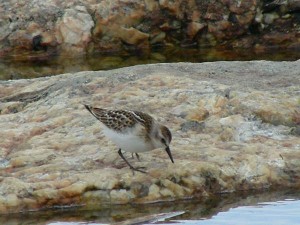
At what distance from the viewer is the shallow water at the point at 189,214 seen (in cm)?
828

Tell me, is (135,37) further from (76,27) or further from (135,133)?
(135,133)

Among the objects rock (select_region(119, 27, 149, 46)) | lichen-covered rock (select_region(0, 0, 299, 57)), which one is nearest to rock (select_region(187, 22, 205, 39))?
lichen-covered rock (select_region(0, 0, 299, 57))

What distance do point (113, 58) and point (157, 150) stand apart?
681cm

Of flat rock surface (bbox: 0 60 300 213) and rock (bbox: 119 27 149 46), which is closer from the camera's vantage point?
flat rock surface (bbox: 0 60 300 213)

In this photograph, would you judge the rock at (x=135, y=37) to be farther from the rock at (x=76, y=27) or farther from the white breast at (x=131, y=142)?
the white breast at (x=131, y=142)

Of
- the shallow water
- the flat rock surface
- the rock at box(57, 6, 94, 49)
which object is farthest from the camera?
the rock at box(57, 6, 94, 49)

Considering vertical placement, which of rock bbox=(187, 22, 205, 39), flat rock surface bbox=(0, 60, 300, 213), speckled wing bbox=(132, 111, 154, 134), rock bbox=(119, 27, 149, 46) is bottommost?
rock bbox=(119, 27, 149, 46)

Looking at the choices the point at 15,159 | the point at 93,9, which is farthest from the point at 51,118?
the point at 93,9

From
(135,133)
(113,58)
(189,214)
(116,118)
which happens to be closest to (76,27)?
(113,58)

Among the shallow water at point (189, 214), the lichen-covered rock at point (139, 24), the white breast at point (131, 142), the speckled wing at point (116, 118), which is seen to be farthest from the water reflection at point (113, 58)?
the shallow water at point (189, 214)

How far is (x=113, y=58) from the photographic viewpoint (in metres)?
16.1

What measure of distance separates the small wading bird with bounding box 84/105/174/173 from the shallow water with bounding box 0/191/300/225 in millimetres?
494

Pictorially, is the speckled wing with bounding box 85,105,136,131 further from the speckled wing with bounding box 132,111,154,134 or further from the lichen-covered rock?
the lichen-covered rock

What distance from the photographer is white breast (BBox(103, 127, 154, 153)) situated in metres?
8.84
